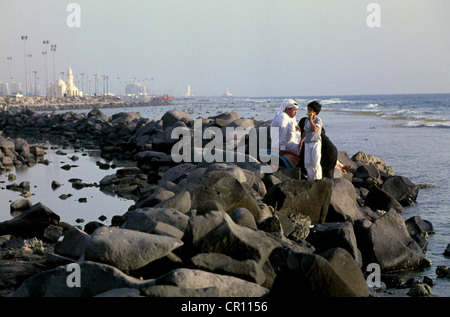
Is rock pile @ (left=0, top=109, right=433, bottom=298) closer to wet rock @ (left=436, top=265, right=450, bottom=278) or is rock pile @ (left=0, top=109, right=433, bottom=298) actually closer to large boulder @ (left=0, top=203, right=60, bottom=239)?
large boulder @ (left=0, top=203, right=60, bottom=239)

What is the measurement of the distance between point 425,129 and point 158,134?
49.2 ft

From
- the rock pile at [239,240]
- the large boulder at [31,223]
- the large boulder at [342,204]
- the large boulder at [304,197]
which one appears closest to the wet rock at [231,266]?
the rock pile at [239,240]

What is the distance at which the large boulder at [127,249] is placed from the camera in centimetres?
491

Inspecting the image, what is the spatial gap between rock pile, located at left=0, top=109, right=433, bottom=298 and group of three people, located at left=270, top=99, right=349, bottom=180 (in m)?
0.42

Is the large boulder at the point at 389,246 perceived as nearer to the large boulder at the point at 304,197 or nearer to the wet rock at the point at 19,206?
the large boulder at the point at 304,197

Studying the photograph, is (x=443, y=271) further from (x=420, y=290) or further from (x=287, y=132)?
(x=287, y=132)

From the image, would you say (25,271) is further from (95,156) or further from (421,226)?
(95,156)

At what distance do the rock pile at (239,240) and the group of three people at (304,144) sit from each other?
0.42 meters

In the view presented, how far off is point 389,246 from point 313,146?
2.37 metres

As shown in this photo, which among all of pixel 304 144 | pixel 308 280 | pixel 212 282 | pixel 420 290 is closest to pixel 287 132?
pixel 304 144

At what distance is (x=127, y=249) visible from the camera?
16.2 ft
